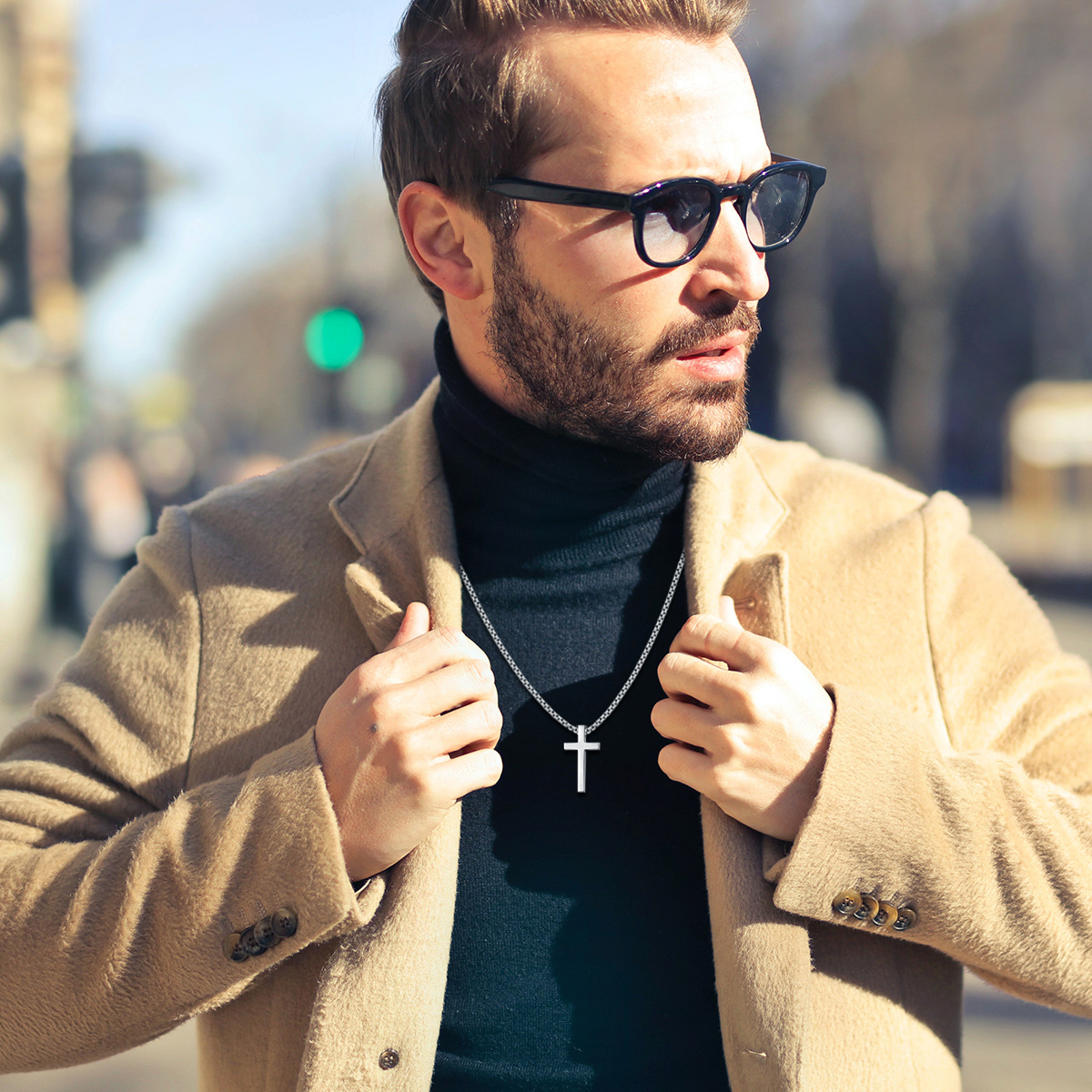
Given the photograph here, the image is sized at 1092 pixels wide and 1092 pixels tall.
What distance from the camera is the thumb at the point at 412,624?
6.65 ft

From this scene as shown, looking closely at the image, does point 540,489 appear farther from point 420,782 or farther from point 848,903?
point 848,903

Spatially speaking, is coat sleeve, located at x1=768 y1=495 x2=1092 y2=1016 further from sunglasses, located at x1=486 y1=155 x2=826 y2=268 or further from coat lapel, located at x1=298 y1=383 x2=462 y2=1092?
sunglasses, located at x1=486 y1=155 x2=826 y2=268

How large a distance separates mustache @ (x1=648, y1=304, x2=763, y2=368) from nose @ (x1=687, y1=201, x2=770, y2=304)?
0.12ft

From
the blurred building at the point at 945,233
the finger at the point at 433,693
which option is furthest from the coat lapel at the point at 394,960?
the blurred building at the point at 945,233

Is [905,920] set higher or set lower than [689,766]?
lower

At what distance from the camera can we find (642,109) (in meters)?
2.01

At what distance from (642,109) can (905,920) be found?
50.3 inches

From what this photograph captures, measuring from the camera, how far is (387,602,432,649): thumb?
2.03 meters

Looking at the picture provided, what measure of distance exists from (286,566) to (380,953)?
0.69 metres

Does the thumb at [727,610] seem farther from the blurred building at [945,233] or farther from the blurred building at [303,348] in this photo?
the blurred building at [945,233]

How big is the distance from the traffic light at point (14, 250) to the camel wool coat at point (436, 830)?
8.26 metres

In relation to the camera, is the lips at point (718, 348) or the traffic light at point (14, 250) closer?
the lips at point (718, 348)

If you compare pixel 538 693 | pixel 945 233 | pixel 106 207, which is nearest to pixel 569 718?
pixel 538 693

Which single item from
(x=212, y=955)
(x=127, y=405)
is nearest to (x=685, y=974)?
(x=212, y=955)
